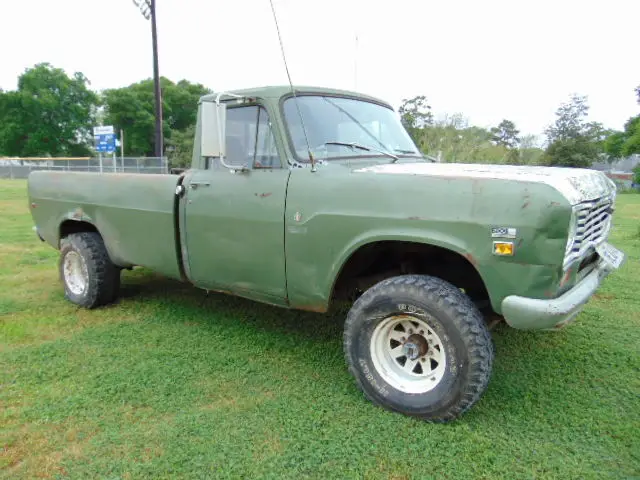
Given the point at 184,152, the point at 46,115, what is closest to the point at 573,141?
the point at 184,152

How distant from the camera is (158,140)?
1402 centimetres

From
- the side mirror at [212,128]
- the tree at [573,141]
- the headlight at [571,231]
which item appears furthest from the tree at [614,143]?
the side mirror at [212,128]

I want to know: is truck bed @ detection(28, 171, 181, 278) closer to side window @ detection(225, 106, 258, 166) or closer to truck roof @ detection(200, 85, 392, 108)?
side window @ detection(225, 106, 258, 166)

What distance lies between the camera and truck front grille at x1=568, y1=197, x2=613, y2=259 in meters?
2.57

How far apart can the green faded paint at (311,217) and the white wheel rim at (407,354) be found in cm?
46

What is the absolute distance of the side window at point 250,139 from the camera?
3.43 meters

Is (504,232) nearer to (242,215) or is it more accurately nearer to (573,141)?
(242,215)

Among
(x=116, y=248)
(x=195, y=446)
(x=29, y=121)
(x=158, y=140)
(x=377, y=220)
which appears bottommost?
(x=195, y=446)

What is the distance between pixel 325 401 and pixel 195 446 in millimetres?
844

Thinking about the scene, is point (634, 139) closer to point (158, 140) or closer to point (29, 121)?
point (158, 140)

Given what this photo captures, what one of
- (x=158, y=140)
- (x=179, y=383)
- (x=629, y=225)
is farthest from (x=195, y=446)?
(x=158, y=140)

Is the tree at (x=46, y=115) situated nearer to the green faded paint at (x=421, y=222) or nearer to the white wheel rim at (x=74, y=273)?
the white wheel rim at (x=74, y=273)

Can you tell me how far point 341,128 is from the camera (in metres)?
3.62

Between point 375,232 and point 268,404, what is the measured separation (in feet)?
4.15
